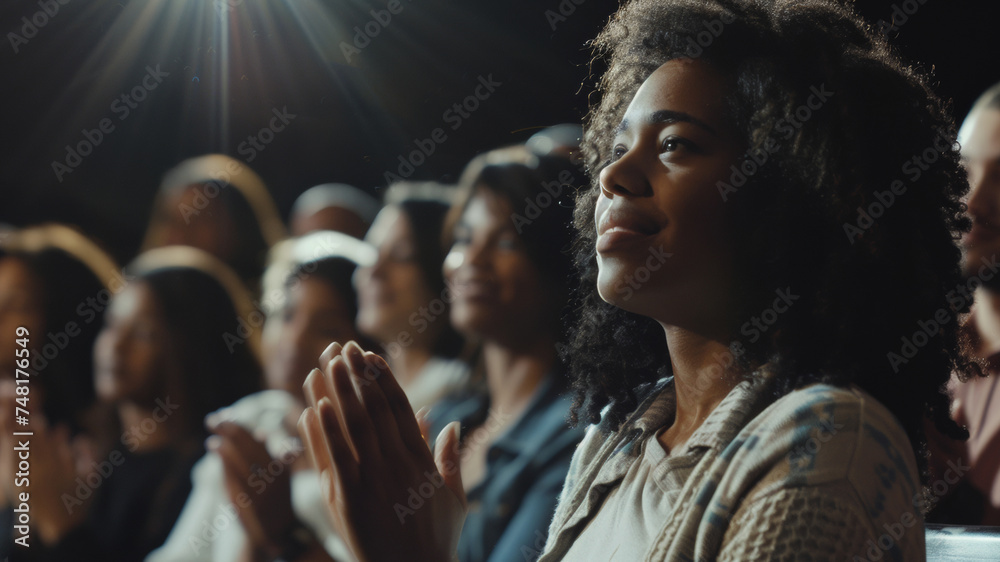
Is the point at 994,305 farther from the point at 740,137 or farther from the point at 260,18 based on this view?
the point at 260,18

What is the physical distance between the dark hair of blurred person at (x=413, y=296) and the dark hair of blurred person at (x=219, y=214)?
1.67 ft

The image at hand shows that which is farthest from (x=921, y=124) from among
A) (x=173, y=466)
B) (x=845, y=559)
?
(x=173, y=466)

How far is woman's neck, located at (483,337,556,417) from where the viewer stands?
163cm

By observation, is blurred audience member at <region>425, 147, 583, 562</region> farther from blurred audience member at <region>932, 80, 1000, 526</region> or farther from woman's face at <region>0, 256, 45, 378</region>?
woman's face at <region>0, 256, 45, 378</region>

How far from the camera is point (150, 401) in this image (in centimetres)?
224

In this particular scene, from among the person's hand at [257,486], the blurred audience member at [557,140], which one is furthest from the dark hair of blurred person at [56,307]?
the blurred audience member at [557,140]

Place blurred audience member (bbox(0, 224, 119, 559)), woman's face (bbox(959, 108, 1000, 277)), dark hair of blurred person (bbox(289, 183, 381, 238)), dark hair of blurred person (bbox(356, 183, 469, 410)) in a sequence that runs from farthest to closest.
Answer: blurred audience member (bbox(0, 224, 119, 559)) → dark hair of blurred person (bbox(289, 183, 381, 238)) → dark hair of blurred person (bbox(356, 183, 469, 410)) → woman's face (bbox(959, 108, 1000, 277))

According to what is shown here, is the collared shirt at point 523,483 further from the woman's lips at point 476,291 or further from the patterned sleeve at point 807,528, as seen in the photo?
the patterned sleeve at point 807,528

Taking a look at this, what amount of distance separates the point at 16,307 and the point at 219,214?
2.36ft

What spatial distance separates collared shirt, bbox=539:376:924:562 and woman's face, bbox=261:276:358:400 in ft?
4.68

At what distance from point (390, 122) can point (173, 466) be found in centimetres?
119

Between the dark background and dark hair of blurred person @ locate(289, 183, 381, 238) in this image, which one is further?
dark hair of blurred person @ locate(289, 183, 381, 238)

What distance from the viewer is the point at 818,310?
2.42 feet

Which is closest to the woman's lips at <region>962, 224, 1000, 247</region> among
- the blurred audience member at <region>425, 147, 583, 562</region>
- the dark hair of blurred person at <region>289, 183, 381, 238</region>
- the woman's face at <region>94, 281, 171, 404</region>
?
the blurred audience member at <region>425, 147, 583, 562</region>
